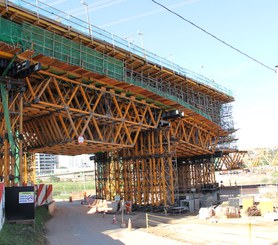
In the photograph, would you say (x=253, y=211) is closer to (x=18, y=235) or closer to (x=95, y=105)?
(x=95, y=105)

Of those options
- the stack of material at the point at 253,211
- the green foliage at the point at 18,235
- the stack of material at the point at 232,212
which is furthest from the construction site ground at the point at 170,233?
the green foliage at the point at 18,235

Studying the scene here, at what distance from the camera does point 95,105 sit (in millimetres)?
25297

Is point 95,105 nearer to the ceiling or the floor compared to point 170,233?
nearer to the ceiling

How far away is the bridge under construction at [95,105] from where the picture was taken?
20.0 metres

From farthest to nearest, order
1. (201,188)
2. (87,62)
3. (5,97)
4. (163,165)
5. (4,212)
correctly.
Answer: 1. (201,188)
2. (163,165)
3. (87,62)
4. (5,97)
5. (4,212)

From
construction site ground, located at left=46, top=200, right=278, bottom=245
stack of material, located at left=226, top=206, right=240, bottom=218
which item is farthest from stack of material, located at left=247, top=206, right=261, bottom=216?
construction site ground, located at left=46, top=200, right=278, bottom=245

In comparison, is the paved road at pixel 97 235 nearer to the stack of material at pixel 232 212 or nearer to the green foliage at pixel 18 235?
the green foliage at pixel 18 235

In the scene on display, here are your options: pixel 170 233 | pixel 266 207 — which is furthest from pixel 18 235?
pixel 266 207

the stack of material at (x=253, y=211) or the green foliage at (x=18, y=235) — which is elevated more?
the green foliage at (x=18, y=235)

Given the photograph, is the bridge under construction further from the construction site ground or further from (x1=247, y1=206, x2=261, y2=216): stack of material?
(x1=247, y1=206, x2=261, y2=216): stack of material

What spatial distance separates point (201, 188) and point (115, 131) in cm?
2540

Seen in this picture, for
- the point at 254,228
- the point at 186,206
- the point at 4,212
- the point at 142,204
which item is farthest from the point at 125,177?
the point at 4,212

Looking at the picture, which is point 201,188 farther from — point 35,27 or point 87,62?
point 35,27

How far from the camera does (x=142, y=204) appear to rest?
34656 millimetres
